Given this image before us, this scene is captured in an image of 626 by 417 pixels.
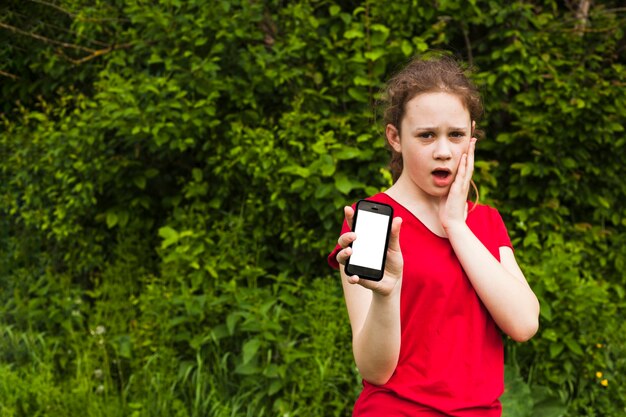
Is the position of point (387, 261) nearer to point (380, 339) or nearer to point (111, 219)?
point (380, 339)

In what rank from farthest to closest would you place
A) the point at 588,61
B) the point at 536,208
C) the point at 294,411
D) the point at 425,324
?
1. the point at 588,61
2. the point at 536,208
3. the point at 294,411
4. the point at 425,324

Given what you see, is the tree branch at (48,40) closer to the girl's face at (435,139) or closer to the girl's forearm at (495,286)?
the girl's face at (435,139)

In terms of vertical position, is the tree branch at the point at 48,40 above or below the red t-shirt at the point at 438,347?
above

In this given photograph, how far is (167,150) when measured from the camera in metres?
5.37

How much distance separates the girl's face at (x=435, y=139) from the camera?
6.48 ft

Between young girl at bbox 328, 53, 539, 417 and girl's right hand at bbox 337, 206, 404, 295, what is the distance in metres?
0.05

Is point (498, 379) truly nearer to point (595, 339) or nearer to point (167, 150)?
point (595, 339)

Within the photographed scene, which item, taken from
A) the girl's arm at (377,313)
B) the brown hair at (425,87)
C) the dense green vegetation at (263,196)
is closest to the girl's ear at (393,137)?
the brown hair at (425,87)

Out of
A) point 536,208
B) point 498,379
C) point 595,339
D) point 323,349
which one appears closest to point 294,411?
point 323,349

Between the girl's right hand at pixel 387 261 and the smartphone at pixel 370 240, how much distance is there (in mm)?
13

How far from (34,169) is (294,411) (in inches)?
104

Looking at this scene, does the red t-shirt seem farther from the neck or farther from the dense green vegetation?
the dense green vegetation

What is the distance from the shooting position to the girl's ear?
2.13 meters

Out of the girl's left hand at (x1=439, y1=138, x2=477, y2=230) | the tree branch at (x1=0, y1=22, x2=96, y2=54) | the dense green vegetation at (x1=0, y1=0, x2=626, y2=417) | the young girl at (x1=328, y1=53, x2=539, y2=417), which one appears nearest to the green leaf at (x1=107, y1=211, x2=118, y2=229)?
the dense green vegetation at (x1=0, y1=0, x2=626, y2=417)
